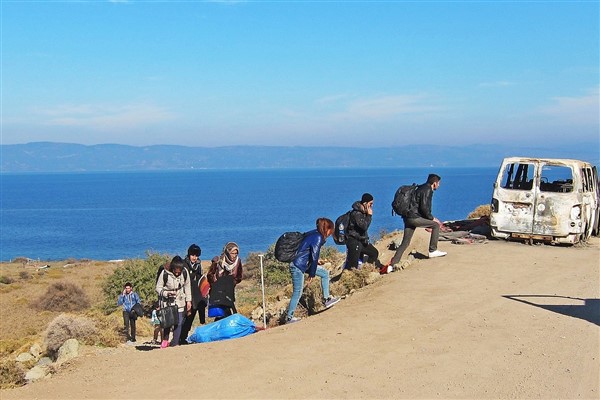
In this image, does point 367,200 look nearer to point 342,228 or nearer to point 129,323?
point 342,228

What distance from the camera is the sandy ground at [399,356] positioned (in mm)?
7387

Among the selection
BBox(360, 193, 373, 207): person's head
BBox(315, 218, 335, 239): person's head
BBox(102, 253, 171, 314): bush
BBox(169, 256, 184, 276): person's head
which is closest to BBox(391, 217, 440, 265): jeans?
BBox(360, 193, 373, 207): person's head

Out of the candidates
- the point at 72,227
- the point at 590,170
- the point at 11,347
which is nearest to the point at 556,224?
the point at 590,170

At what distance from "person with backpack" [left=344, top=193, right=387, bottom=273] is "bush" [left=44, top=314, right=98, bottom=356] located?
544cm

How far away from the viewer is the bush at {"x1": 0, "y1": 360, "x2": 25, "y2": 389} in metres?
10.3

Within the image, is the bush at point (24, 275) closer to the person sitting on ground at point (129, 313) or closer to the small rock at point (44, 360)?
the person sitting on ground at point (129, 313)

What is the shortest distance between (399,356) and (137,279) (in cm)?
1987

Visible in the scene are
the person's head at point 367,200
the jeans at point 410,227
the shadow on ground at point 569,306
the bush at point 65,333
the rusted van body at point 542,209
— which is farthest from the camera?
the rusted van body at point 542,209

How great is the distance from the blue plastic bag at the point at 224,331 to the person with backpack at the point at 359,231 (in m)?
3.09

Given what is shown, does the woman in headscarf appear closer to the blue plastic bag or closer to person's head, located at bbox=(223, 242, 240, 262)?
person's head, located at bbox=(223, 242, 240, 262)

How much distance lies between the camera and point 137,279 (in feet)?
87.5

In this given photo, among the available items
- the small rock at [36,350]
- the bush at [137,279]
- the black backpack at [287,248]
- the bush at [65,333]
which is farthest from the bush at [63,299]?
the black backpack at [287,248]

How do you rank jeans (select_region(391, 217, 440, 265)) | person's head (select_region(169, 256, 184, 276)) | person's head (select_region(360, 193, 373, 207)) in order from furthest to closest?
jeans (select_region(391, 217, 440, 265)) < person's head (select_region(360, 193, 373, 207)) < person's head (select_region(169, 256, 184, 276))

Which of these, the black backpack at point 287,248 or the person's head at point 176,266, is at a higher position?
the black backpack at point 287,248
